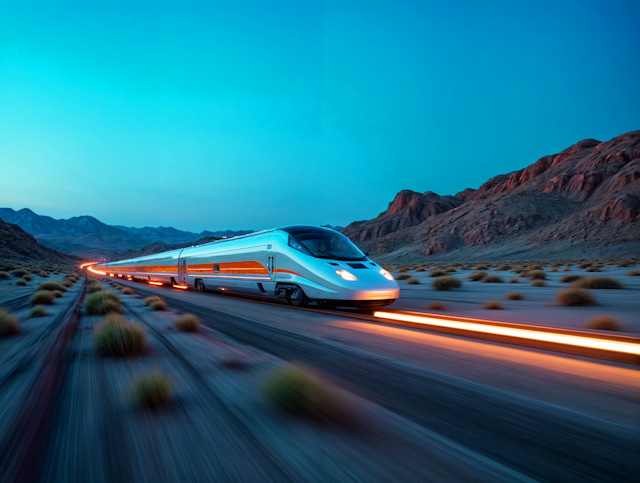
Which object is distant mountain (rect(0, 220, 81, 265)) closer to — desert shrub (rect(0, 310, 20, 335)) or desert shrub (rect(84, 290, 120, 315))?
desert shrub (rect(84, 290, 120, 315))

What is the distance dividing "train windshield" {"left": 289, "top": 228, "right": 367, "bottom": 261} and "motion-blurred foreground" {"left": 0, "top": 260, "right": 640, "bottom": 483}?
15.4ft

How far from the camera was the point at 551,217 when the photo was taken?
225 ft

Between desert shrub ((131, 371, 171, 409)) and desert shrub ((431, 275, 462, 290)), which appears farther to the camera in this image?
desert shrub ((431, 275, 462, 290))

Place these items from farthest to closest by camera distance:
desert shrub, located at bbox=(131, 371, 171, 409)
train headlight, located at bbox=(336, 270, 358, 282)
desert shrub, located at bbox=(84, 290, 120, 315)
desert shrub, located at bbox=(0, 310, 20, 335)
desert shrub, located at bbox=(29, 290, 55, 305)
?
desert shrub, located at bbox=(29, 290, 55, 305) → desert shrub, located at bbox=(84, 290, 120, 315) → train headlight, located at bbox=(336, 270, 358, 282) → desert shrub, located at bbox=(0, 310, 20, 335) → desert shrub, located at bbox=(131, 371, 171, 409)

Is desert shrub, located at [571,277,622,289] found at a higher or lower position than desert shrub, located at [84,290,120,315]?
higher

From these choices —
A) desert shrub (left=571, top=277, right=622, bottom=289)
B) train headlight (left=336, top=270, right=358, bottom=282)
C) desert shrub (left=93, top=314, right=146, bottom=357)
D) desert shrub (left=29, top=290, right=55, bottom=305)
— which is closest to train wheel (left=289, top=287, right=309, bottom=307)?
train headlight (left=336, top=270, right=358, bottom=282)

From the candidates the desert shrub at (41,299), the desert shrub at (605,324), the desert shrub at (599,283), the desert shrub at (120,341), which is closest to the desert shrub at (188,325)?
the desert shrub at (120,341)

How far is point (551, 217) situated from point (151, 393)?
79586 millimetres

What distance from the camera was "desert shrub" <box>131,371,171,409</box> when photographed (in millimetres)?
2867

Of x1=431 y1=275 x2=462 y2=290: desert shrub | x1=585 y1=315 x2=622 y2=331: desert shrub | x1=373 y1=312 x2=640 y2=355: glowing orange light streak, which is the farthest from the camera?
x1=431 y1=275 x2=462 y2=290: desert shrub

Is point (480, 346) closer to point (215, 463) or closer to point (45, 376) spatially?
point (215, 463)

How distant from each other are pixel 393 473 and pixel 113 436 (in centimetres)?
181

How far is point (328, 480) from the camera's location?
1927 mm

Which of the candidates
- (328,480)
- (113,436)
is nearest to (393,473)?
(328,480)
